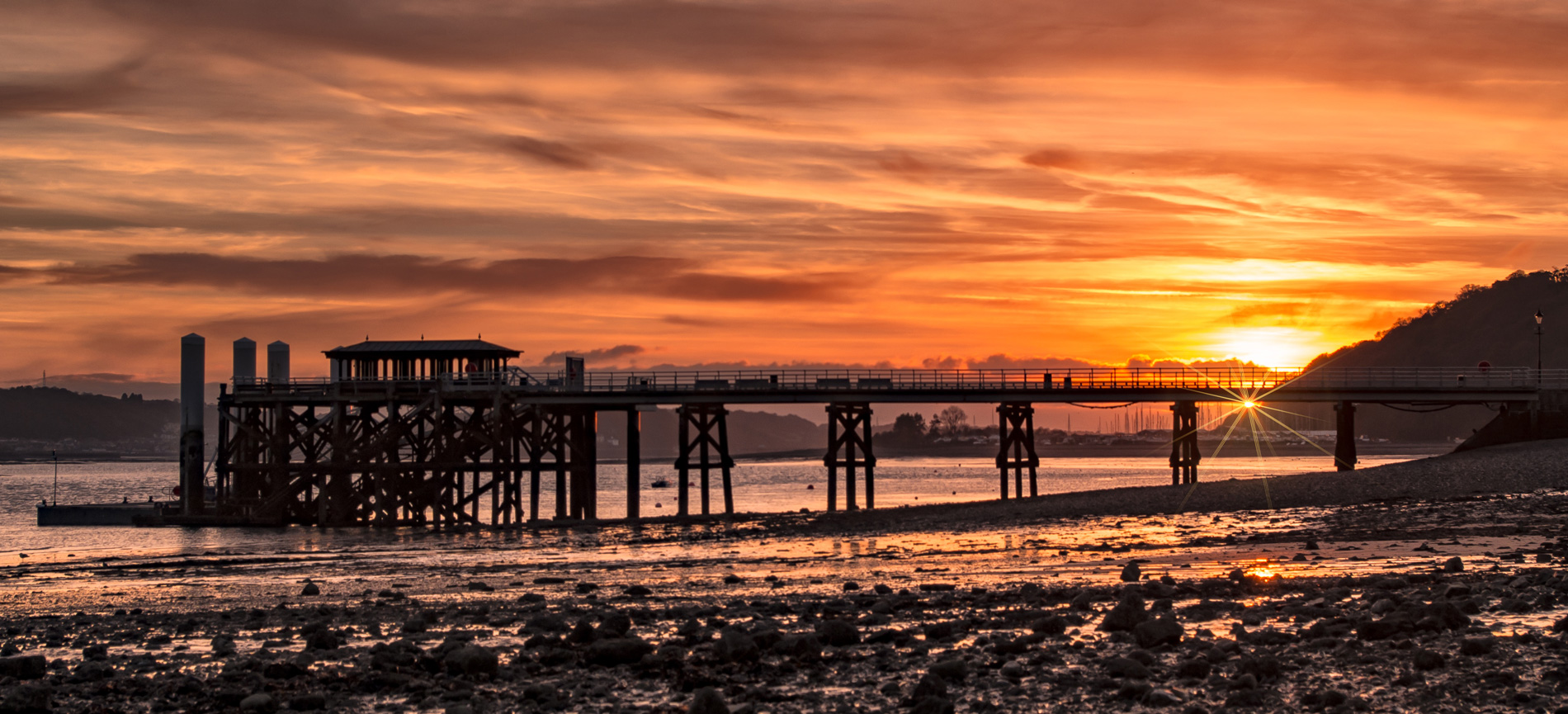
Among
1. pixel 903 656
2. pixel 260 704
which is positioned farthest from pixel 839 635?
pixel 260 704

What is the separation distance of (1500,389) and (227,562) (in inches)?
2267

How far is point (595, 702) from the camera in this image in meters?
13.8

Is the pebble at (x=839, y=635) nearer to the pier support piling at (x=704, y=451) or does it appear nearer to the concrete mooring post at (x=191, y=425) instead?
the pier support piling at (x=704, y=451)

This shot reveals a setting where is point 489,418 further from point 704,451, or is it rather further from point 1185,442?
point 1185,442

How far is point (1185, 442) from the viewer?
64.8 m

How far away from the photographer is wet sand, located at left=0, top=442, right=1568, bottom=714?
Answer: 44.6 feet

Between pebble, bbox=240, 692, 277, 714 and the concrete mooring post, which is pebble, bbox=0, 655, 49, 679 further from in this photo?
the concrete mooring post

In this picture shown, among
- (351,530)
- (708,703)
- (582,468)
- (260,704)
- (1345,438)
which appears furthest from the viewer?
(1345,438)

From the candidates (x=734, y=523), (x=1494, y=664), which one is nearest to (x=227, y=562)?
(x=734, y=523)

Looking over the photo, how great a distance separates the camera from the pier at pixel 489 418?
60.4 meters

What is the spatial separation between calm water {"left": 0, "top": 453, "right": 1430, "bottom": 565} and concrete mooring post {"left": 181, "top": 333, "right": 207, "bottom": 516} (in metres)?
3.29

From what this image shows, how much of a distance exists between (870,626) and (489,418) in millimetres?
47111

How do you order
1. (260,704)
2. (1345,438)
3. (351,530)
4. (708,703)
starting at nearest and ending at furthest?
(708,703), (260,704), (351,530), (1345,438)

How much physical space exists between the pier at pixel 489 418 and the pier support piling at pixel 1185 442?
128 mm
